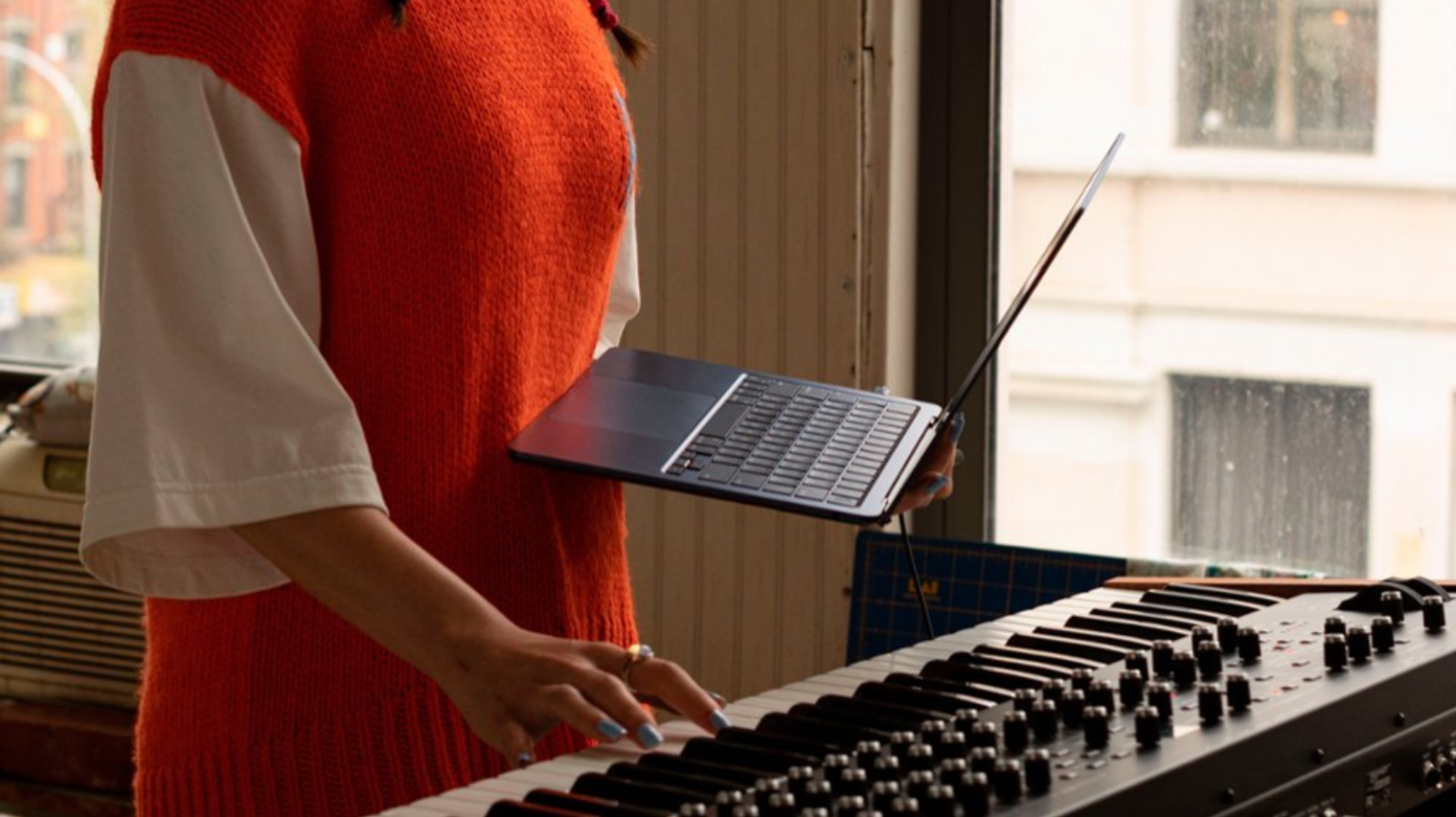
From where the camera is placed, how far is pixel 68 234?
3.76 meters

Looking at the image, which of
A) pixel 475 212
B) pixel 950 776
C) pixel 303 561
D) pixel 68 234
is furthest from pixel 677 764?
pixel 68 234

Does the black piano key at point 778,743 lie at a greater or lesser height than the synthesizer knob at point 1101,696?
lesser

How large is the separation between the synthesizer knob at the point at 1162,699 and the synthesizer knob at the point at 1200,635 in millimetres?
99

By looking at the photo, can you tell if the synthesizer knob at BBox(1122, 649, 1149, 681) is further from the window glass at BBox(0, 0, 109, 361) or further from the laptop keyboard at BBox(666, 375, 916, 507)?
the window glass at BBox(0, 0, 109, 361)

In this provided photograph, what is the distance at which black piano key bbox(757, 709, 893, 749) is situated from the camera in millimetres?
1091

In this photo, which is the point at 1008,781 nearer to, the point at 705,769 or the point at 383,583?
the point at 705,769

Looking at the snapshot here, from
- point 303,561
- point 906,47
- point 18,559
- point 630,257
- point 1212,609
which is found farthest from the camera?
point 18,559

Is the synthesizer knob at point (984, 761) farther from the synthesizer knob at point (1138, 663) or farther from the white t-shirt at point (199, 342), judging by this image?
the white t-shirt at point (199, 342)

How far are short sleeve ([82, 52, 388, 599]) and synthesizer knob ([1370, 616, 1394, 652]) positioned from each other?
25.8 inches

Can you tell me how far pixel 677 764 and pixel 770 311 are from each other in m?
1.69

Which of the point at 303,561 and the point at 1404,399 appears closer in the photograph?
the point at 303,561

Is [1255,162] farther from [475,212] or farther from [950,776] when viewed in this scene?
[950,776]

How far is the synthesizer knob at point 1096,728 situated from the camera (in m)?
1.08

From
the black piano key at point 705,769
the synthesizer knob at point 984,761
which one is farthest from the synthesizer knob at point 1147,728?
the black piano key at point 705,769
